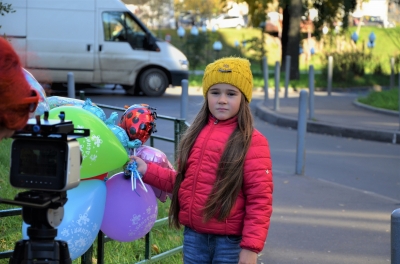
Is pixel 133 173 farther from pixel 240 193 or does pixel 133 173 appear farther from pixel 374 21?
pixel 374 21

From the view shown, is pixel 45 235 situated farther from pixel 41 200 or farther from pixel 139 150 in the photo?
pixel 139 150

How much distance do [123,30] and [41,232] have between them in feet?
52.5

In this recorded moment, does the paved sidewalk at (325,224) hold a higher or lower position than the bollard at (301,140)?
lower

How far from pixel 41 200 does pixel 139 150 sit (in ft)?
5.03

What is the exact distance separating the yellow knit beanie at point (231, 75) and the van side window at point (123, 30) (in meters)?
14.4

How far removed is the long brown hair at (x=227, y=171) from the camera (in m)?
3.38

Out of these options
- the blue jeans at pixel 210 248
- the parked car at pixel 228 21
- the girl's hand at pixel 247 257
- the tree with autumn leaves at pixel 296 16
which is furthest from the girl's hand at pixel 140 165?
the parked car at pixel 228 21

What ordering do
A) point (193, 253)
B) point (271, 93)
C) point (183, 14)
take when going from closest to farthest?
point (193, 253)
point (271, 93)
point (183, 14)

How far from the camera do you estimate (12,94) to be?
219 cm

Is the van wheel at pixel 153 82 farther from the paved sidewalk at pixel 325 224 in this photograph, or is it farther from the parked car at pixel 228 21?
the parked car at pixel 228 21

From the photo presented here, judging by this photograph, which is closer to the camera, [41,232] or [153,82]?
[41,232]

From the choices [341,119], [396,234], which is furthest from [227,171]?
[341,119]

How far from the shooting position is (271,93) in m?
21.3

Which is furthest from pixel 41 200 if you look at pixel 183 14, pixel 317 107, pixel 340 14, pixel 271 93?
pixel 183 14
